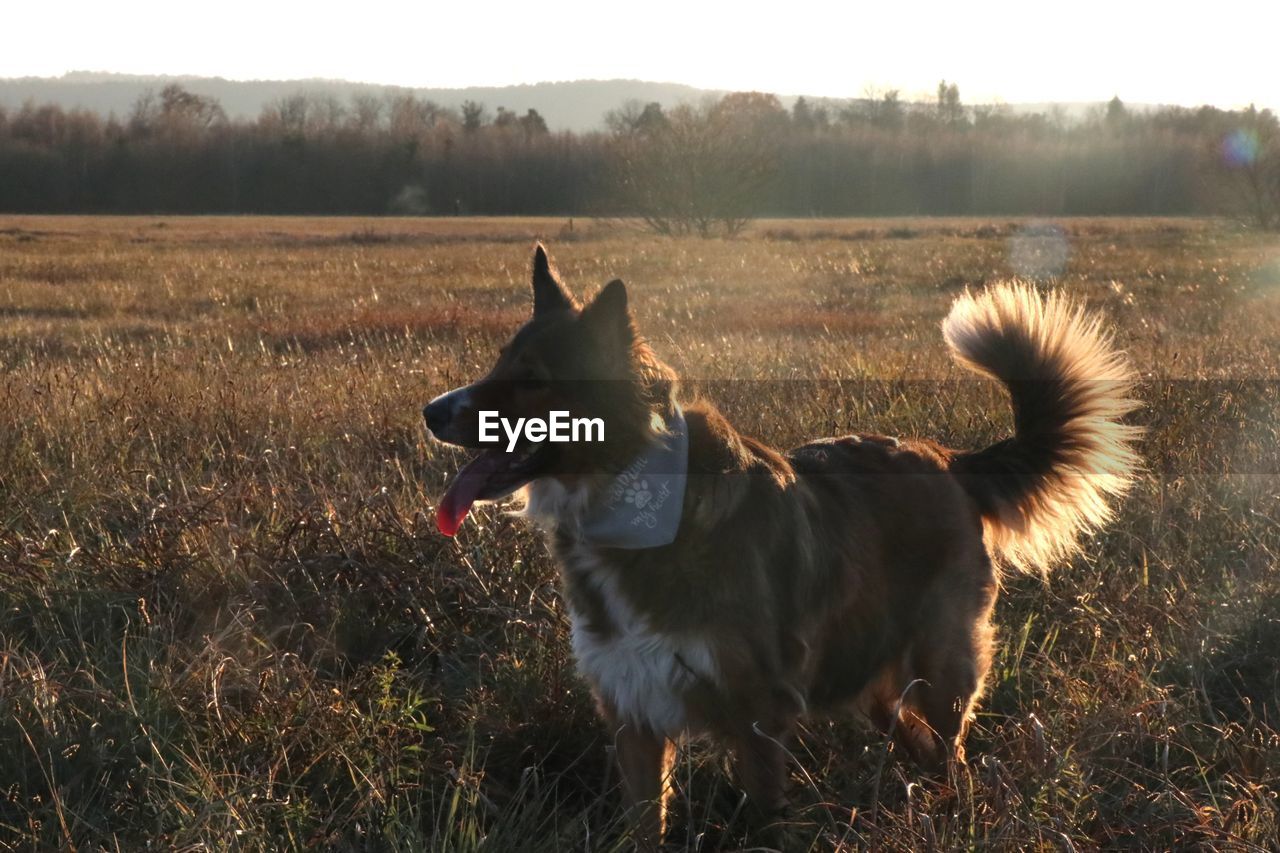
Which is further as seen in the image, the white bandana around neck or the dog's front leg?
the dog's front leg

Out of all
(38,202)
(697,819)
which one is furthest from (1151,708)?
(38,202)

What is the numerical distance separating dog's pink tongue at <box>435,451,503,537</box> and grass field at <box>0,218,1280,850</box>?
67 centimetres

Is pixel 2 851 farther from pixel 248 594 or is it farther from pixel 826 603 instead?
pixel 826 603

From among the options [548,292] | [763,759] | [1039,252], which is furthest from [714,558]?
[1039,252]

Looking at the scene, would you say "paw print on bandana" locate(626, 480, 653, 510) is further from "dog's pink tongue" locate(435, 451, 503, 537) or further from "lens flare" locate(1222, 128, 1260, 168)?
"lens flare" locate(1222, 128, 1260, 168)

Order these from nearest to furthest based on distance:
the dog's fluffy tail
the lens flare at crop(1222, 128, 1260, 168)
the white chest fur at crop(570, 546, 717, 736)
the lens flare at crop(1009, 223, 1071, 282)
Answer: the white chest fur at crop(570, 546, 717, 736)
the dog's fluffy tail
the lens flare at crop(1009, 223, 1071, 282)
the lens flare at crop(1222, 128, 1260, 168)

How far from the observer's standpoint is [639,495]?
3074 mm

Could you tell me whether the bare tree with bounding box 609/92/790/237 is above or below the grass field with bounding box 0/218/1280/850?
above

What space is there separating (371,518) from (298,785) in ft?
5.78

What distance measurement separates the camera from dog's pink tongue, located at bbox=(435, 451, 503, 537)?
3104mm

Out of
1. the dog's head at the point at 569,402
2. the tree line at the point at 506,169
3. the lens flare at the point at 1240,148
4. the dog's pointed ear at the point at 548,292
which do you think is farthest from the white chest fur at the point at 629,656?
the tree line at the point at 506,169

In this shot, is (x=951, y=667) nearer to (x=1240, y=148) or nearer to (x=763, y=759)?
(x=763, y=759)

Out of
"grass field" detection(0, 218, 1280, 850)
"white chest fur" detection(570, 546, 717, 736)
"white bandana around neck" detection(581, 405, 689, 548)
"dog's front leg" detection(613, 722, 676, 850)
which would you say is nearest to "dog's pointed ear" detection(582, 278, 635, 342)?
"white bandana around neck" detection(581, 405, 689, 548)

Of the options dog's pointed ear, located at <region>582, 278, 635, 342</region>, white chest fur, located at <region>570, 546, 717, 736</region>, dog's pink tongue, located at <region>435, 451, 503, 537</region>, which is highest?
dog's pointed ear, located at <region>582, 278, 635, 342</region>
